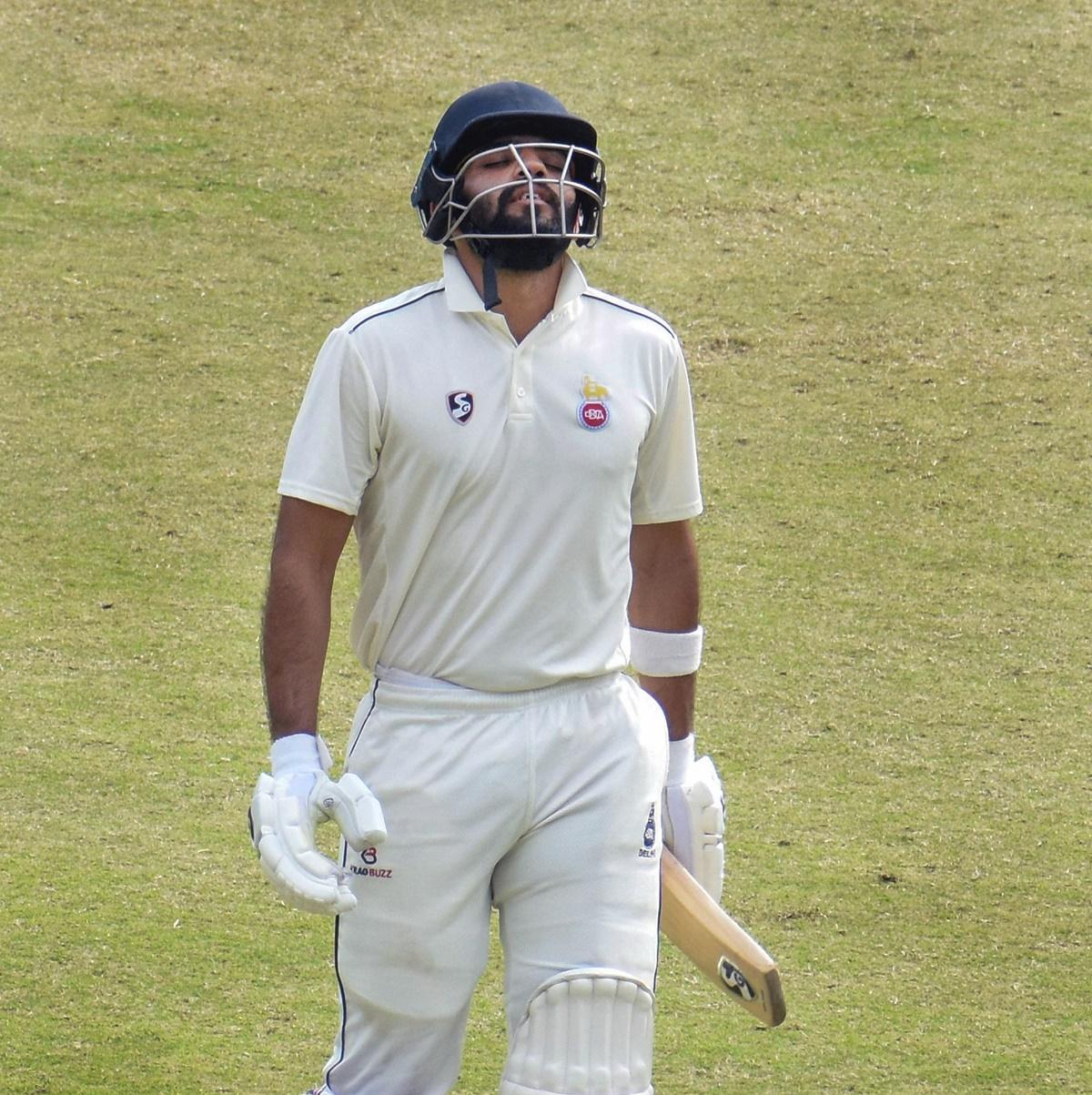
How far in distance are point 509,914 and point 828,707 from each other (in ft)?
8.48

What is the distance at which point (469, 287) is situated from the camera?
2.84 m

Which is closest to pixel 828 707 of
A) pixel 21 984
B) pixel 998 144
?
pixel 21 984

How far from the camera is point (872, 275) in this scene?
736 centimetres

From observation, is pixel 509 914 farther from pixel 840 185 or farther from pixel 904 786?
pixel 840 185

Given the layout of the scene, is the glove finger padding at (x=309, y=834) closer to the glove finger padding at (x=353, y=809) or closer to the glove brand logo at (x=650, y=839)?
the glove finger padding at (x=353, y=809)

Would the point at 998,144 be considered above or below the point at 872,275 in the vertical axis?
above

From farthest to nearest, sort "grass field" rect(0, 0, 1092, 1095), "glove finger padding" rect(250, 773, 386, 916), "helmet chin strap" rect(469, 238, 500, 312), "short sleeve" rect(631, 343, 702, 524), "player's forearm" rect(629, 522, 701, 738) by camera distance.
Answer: "grass field" rect(0, 0, 1092, 1095)
"player's forearm" rect(629, 522, 701, 738)
"short sleeve" rect(631, 343, 702, 524)
"helmet chin strap" rect(469, 238, 500, 312)
"glove finger padding" rect(250, 773, 386, 916)

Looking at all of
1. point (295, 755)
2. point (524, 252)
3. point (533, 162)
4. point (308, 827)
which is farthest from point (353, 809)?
point (533, 162)

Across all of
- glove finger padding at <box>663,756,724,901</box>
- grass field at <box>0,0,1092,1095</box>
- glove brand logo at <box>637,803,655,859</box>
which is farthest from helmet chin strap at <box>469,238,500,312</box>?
grass field at <box>0,0,1092,1095</box>

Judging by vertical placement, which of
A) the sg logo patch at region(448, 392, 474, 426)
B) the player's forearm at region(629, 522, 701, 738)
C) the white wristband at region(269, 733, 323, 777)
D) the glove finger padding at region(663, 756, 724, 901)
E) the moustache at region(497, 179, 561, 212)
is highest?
the moustache at region(497, 179, 561, 212)

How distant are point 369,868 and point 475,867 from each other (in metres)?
0.16

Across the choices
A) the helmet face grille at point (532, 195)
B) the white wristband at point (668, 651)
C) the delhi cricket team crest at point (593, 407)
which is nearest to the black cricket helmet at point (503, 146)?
the helmet face grille at point (532, 195)

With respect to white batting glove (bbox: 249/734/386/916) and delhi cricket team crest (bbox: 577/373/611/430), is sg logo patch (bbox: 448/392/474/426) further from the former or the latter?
white batting glove (bbox: 249/734/386/916)

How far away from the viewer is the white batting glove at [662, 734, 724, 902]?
321 cm
